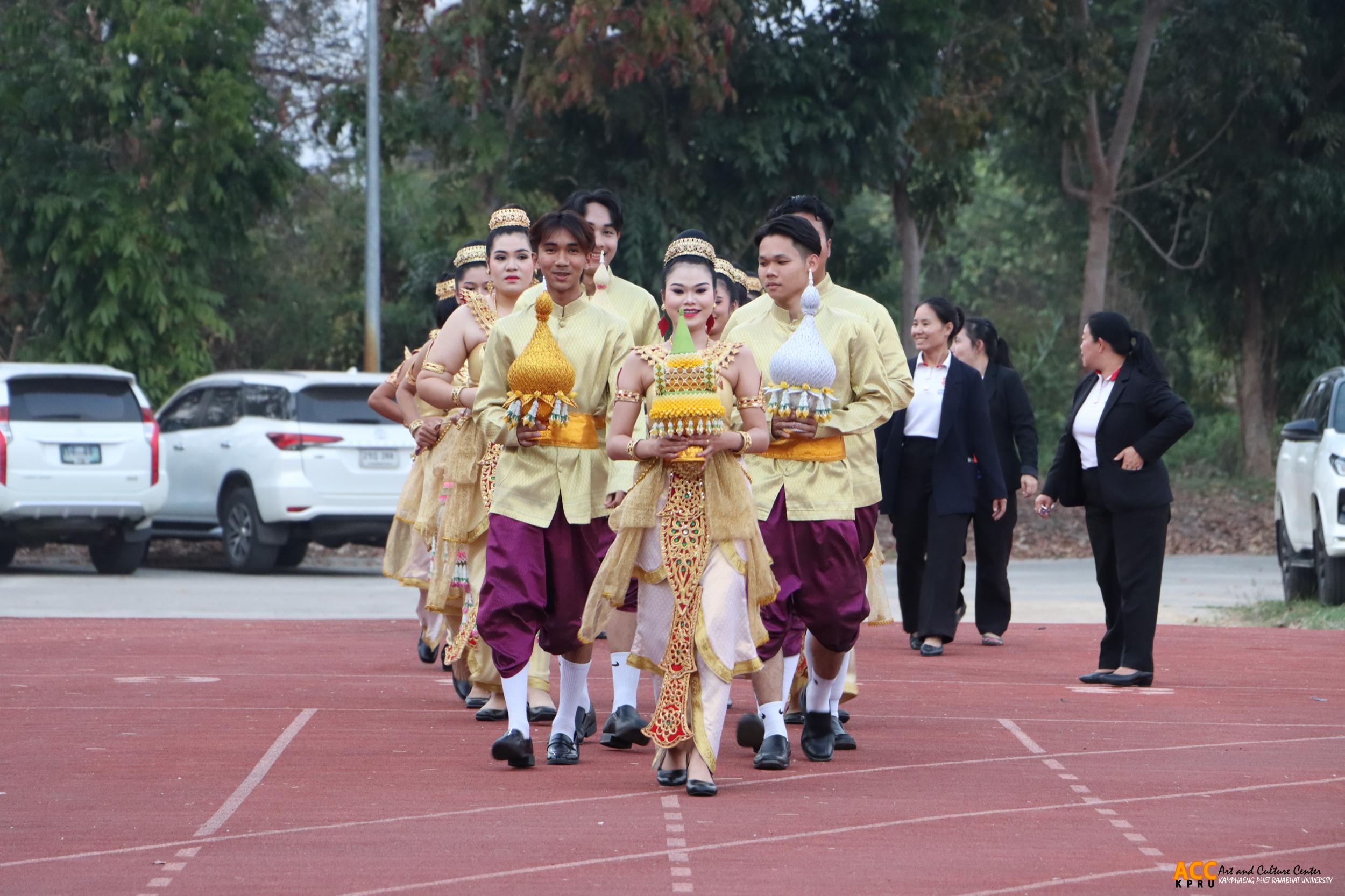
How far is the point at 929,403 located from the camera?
11.5m

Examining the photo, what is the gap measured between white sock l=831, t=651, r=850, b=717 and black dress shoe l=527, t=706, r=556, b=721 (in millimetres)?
1206

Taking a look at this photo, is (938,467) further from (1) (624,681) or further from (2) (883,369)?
(1) (624,681)

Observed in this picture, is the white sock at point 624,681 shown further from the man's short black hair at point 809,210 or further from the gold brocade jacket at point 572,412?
the man's short black hair at point 809,210

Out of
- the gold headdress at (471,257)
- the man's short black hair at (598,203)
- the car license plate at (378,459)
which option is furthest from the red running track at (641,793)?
the car license plate at (378,459)

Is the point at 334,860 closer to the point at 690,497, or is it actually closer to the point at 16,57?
the point at 690,497

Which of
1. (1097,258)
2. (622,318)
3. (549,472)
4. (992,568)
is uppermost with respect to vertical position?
(1097,258)

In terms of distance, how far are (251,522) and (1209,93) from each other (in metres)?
15.3

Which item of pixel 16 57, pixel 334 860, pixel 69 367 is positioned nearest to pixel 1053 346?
pixel 16 57

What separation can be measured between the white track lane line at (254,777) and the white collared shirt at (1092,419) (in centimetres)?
410

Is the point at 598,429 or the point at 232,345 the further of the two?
the point at 232,345

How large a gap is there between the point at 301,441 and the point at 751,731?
1029 cm

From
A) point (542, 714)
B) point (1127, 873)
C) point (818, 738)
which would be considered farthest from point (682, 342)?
point (1127, 873)

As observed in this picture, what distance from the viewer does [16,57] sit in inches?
899

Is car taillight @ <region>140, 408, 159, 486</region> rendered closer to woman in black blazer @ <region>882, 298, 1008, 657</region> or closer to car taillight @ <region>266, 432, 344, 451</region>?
car taillight @ <region>266, 432, 344, 451</region>
